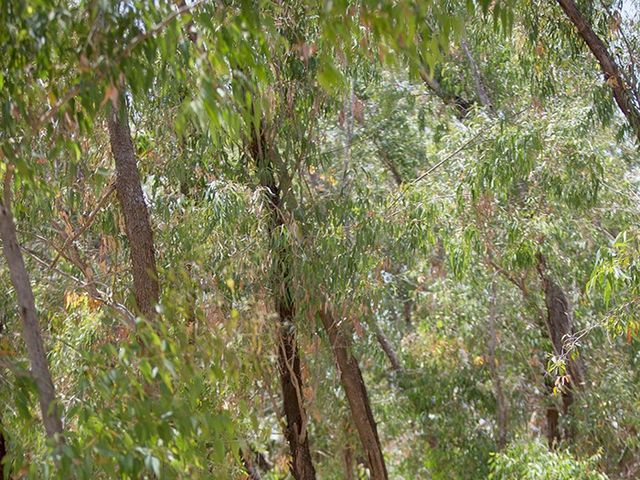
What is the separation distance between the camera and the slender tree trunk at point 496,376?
10906 millimetres

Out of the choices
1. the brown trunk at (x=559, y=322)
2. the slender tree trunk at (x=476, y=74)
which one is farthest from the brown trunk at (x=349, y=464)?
the slender tree trunk at (x=476, y=74)

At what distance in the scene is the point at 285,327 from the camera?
25.0 feet

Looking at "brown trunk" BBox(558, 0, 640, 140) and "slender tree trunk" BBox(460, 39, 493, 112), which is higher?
"slender tree trunk" BBox(460, 39, 493, 112)

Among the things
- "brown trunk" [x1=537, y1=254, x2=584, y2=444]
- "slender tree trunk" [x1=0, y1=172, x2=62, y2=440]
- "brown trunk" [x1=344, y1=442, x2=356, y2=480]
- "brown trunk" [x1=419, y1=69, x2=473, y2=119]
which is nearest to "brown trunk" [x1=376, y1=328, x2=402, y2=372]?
"brown trunk" [x1=344, y1=442, x2=356, y2=480]

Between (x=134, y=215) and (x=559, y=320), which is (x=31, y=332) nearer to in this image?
(x=134, y=215)

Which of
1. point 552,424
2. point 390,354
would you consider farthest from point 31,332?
point 390,354

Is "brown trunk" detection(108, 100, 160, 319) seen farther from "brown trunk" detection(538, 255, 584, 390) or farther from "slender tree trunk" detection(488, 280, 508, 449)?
"slender tree trunk" detection(488, 280, 508, 449)

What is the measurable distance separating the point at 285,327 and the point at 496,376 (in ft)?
13.6

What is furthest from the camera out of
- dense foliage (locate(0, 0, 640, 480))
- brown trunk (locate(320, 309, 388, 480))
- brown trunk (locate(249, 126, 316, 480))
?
brown trunk (locate(320, 309, 388, 480))

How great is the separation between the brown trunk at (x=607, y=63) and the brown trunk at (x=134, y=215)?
281 cm

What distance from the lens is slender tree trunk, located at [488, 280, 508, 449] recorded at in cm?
1091

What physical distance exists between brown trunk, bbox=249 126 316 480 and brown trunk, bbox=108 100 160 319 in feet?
2.67

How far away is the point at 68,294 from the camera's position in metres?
7.39

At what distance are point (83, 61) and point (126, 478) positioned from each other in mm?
1189
